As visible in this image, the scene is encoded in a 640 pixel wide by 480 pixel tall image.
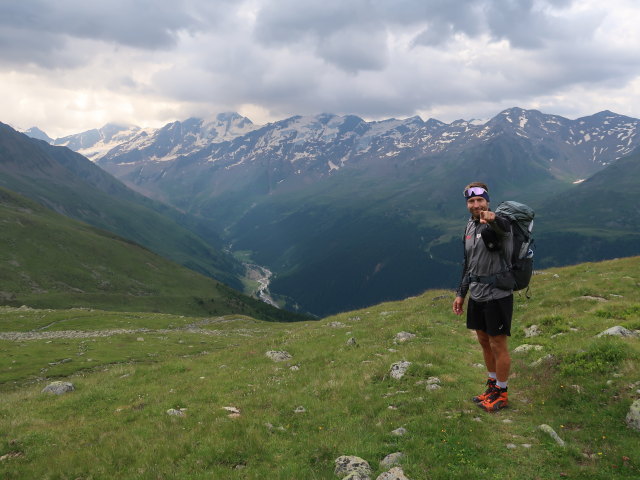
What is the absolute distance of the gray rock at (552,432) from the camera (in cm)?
898

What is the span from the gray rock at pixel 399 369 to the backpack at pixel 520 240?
570 cm

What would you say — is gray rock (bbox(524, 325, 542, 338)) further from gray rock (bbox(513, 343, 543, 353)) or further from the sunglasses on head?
the sunglasses on head

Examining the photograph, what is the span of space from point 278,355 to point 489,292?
44.3 ft

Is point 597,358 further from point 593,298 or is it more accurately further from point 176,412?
point 176,412

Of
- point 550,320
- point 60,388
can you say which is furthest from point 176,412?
point 550,320

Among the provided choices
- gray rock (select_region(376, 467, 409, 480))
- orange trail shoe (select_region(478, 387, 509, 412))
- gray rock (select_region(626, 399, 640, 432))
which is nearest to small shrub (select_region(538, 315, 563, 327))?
orange trail shoe (select_region(478, 387, 509, 412))

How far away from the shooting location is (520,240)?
10.6 m

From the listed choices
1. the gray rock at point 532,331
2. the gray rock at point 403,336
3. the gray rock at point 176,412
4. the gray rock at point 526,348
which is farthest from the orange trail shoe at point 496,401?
the gray rock at point 176,412

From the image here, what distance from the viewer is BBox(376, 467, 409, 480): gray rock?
26.5 feet

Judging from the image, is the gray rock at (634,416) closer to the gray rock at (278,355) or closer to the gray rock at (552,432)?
the gray rock at (552,432)

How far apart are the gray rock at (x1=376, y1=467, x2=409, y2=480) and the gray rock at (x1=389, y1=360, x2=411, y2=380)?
5935 millimetres

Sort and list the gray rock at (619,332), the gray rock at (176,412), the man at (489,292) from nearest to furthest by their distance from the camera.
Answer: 1. the man at (489,292)
2. the gray rock at (176,412)
3. the gray rock at (619,332)

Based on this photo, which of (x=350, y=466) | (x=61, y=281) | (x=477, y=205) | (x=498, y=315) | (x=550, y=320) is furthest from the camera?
(x=61, y=281)

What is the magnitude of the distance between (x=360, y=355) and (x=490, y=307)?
27.9 ft
